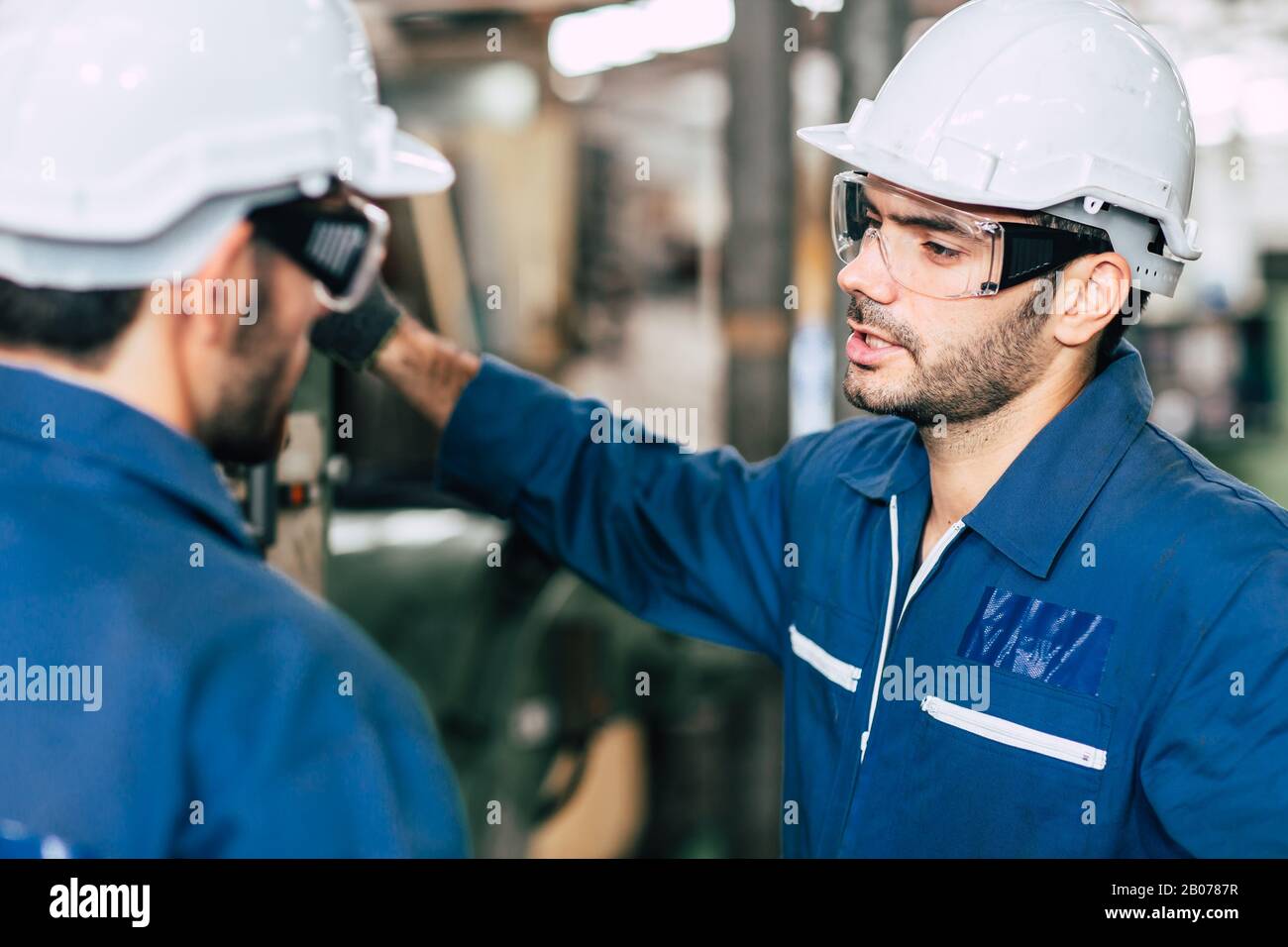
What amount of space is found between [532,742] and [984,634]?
2.22 meters

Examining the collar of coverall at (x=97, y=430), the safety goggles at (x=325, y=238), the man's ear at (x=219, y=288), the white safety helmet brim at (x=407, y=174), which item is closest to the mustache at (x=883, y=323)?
the white safety helmet brim at (x=407, y=174)

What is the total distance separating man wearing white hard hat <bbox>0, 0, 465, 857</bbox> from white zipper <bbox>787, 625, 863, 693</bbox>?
0.75m

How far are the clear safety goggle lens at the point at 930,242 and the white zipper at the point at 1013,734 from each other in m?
0.54

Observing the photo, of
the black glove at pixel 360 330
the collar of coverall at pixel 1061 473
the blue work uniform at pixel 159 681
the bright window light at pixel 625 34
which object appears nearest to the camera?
the blue work uniform at pixel 159 681

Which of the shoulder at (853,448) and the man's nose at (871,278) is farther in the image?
the shoulder at (853,448)

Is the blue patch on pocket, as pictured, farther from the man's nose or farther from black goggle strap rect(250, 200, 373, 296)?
black goggle strap rect(250, 200, 373, 296)

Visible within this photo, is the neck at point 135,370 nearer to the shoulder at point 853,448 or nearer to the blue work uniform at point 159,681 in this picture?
the blue work uniform at point 159,681

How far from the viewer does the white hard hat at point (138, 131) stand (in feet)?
3.45

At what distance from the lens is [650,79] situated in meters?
9.20

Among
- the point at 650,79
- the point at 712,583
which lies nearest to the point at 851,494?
the point at 712,583

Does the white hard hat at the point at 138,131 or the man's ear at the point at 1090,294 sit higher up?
the white hard hat at the point at 138,131

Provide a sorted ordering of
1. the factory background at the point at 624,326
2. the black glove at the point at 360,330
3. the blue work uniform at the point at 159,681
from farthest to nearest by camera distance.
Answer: the factory background at the point at 624,326 < the black glove at the point at 360,330 < the blue work uniform at the point at 159,681

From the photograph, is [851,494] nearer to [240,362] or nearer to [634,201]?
[240,362]
